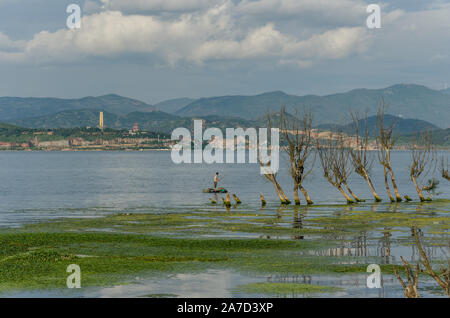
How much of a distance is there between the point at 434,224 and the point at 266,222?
1399 centimetres

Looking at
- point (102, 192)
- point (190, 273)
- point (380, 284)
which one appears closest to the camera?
point (380, 284)

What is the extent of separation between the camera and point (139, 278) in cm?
2819

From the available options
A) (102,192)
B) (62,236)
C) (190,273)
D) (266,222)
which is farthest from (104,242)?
(102,192)

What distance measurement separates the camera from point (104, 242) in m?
39.4

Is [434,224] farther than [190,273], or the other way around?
[434,224]
